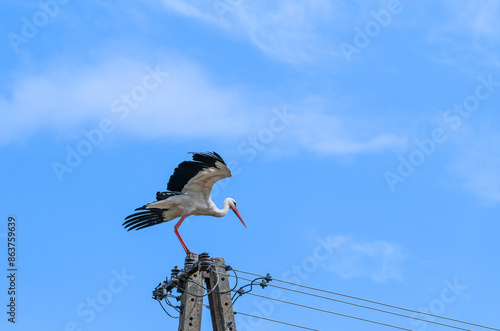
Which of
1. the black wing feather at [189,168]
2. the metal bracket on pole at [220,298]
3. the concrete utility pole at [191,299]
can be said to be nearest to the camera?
the concrete utility pole at [191,299]

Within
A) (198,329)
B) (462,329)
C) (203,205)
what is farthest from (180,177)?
(462,329)

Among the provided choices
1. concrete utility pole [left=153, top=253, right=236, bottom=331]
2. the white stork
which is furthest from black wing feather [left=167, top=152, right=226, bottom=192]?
concrete utility pole [left=153, top=253, right=236, bottom=331]

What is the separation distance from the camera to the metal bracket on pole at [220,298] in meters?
8.27

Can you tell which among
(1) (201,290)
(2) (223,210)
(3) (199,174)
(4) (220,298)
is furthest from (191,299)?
(2) (223,210)

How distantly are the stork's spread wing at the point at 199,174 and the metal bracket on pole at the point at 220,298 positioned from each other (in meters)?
2.02

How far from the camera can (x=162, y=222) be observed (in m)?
11.0

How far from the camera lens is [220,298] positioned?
27.5 feet

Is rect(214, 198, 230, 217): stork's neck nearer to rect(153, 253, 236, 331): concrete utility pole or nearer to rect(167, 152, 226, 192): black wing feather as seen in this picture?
rect(167, 152, 226, 192): black wing feather

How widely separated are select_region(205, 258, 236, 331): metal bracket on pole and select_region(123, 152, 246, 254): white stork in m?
1.81

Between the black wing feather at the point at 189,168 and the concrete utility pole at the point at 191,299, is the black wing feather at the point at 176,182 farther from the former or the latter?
the concrete utility pole at the point at 191,299

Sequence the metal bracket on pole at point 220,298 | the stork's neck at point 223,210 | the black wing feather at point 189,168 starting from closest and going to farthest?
1. the metal bracket on pole at point 220,298
2. the black wing feather at point 189,168
3. the stork's neck at point 223,210

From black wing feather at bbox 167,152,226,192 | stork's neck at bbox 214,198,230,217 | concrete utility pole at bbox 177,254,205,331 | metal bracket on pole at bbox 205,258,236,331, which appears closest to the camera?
concrete utility pole at bbox 177,254,205,331

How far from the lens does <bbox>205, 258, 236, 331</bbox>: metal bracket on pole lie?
8.27 metres

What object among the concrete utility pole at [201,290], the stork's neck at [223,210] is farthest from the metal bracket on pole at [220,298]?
the stork's neck at [223,210]
